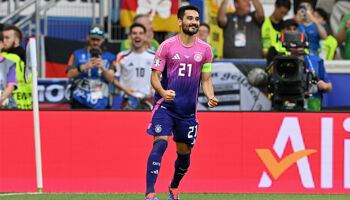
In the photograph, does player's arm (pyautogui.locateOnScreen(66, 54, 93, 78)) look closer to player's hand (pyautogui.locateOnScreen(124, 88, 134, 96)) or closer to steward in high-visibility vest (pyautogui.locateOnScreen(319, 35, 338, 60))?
player's hand (pyautogui.locateOnScreen(124, 88, 134, 96))

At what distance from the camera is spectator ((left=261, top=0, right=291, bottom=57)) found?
45.5 ft

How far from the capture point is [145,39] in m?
12.3

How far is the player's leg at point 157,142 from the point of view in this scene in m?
8.20

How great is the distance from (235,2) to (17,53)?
4147 mm

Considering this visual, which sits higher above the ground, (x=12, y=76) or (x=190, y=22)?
(x=190, y=22)

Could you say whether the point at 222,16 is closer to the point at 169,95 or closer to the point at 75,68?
the point at 75,68

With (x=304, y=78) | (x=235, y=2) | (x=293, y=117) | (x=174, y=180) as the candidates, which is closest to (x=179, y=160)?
(x=174, y=180)

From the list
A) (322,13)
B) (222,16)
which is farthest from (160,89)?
(322,13)

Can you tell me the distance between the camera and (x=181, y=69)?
27.3 ft

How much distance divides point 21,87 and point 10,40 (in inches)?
33.8

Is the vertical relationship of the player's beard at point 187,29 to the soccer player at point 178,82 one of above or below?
above

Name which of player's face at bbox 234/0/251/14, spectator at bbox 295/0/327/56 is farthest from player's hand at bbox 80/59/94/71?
spectator at bbox 295/0/327/56

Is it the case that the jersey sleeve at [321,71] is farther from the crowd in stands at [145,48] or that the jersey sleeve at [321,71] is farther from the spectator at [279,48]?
the spectator at [279,48]

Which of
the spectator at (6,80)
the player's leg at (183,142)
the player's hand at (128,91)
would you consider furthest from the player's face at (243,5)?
the player's leg at (183,142)
